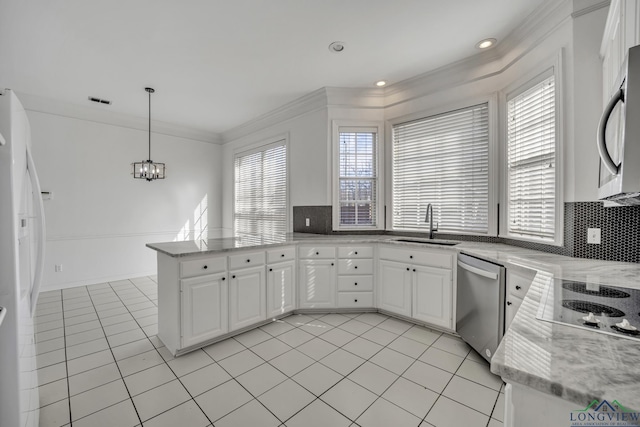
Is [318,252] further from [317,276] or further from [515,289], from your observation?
[515,289]

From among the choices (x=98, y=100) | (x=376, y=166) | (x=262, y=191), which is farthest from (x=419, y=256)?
(x=98, y=100)

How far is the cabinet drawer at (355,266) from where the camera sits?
334cm

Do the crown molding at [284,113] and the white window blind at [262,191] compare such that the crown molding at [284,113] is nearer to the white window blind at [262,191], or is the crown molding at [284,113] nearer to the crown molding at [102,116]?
the white window blind at [262,191]

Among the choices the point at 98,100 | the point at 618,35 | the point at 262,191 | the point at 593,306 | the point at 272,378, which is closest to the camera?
the point at 593,306

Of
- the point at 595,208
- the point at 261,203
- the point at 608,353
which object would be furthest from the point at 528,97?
the point at 261,203

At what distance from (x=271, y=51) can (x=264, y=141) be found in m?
2.20

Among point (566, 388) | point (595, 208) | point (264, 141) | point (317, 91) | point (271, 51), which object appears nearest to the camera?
point (566, 388)

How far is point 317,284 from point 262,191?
254 cm

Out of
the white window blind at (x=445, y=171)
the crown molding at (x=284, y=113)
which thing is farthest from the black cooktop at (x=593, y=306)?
the crown molding at (x=284, y=113)

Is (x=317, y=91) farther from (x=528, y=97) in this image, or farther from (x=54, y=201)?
(x=54, y=201)

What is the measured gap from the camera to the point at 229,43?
2770 millimetres

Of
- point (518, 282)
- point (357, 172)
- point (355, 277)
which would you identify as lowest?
point (355, 277)

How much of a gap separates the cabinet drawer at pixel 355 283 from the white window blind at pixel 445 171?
90 cm

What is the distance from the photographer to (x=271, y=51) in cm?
294
